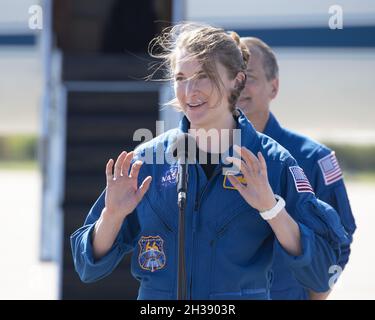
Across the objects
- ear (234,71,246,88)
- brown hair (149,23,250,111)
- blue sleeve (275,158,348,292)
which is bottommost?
blue sleeve (275,158,348,292)

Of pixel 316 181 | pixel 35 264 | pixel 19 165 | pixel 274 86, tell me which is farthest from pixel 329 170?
pixel 19 165

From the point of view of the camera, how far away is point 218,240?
2.17 meters

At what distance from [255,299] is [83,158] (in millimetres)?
3612

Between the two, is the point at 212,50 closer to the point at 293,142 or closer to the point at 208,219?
the point at 208,219

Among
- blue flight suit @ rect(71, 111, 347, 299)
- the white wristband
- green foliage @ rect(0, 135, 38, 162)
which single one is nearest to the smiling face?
blue flight suit @ rect(71, 111, 347, 299)

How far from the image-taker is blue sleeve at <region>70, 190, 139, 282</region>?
7.27ft

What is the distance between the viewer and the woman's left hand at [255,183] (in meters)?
2.01

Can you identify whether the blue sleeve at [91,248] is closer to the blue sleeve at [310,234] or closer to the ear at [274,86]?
the blue sleeve at [310,234]

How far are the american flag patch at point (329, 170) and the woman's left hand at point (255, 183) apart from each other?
47.5 inches

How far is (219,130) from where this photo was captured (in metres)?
2.26

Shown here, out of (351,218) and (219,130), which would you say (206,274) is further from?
(351,218)

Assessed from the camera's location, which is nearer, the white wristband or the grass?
the white wristband

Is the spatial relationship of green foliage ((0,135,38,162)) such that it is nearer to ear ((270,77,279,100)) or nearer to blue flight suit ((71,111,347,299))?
ear ((270,77,279,100))

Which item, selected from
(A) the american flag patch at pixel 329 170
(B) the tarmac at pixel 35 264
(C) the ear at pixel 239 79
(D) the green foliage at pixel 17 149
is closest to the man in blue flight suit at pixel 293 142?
(A) the american flag patch at pixel 329 170
